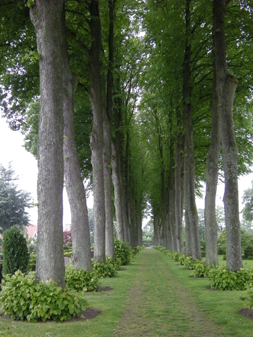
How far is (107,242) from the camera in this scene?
20.5m

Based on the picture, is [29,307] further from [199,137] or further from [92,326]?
[199,137]

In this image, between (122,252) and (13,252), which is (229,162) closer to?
(13,252)

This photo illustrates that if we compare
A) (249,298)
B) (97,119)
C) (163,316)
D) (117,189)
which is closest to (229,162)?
(249,298)

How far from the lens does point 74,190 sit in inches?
499

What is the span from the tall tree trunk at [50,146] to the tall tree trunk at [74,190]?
2.94 m

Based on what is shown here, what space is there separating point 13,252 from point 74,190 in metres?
5.46

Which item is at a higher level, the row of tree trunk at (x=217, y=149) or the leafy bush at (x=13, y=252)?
the row of tree trunk at (x=217, y=149)

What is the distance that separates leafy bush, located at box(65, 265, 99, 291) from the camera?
40.2ft

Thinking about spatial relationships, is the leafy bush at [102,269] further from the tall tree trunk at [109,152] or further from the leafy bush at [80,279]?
the leafy bush at [80,279]

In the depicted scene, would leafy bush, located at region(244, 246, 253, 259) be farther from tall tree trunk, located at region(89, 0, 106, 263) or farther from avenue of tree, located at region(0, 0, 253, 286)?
tall tree trunk, located at region(89, 0, 106, 263)

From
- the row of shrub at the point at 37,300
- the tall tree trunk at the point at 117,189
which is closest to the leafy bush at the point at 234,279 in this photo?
the row of shrub at the point at 37,300

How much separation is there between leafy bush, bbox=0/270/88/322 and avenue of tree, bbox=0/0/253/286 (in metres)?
0.43

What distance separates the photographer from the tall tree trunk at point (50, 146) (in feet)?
29.2

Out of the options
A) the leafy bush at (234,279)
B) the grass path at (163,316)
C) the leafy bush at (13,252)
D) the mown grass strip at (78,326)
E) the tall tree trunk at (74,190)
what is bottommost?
the grass path at (163,316)
